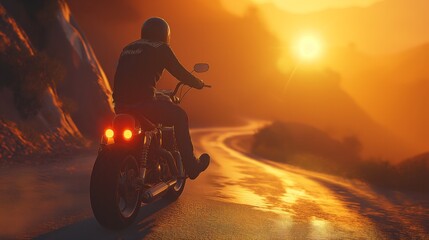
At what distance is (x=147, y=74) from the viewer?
5.63m

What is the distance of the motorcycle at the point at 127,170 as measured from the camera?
15.9ft

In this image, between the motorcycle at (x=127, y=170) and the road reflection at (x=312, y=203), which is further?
the road reflection at (x=312, y=203)

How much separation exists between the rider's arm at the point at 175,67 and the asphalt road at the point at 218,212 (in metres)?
1.59

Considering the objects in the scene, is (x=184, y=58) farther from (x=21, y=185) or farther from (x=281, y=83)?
(x=21, y=185)

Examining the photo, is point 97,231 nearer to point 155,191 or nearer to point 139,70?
point 155,191

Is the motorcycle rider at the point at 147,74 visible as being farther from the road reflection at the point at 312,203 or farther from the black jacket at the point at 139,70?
the road reflection at the point at 312,203

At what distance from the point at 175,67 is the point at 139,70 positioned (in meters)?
0.51

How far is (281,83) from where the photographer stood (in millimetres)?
129625

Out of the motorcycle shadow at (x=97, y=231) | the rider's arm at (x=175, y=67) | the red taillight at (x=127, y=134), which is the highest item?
the rider's arm at (x=175, y=67)

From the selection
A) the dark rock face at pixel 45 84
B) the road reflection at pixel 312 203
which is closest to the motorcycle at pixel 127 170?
the road reflection at pixel 312 203

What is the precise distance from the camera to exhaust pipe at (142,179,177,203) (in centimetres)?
537

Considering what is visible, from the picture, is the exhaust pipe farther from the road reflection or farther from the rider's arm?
the road reflection

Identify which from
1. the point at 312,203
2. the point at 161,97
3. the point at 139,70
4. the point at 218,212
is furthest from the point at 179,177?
the point at 312,203

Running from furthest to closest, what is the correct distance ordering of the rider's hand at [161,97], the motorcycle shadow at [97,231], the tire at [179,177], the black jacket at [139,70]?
1. the tire at [179,177]
2. the rider's hand at [161,97]
3. the black jacket at [139,70]
4. the motorcycle shadow at [97,231]
